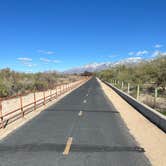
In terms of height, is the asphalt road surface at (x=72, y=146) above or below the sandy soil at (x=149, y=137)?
above

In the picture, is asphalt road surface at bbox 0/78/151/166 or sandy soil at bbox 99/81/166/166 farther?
sandy soil at bbox 99/81/166/166

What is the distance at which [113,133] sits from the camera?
35.0ft

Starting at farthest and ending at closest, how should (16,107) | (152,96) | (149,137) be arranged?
(152,96), (16,107), (149,137)

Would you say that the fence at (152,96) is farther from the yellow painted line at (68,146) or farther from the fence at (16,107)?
the fence at (16,107)

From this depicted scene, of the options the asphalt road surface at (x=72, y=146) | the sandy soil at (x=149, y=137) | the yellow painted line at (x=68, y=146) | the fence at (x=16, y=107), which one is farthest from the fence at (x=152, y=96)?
the fence at (x=16, y=107)

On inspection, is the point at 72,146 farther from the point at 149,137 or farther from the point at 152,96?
the point at 152,96

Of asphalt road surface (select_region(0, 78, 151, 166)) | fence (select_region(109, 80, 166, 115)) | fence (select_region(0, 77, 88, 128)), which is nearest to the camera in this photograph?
asphalt road surface (select_region(0, 78, 151, 166))

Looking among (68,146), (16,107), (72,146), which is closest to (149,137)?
(72,146)

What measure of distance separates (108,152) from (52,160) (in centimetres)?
183

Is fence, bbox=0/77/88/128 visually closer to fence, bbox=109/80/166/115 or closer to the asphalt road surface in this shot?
the asphalt road surface

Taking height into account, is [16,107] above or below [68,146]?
below

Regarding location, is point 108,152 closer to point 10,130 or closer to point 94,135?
point 94,135

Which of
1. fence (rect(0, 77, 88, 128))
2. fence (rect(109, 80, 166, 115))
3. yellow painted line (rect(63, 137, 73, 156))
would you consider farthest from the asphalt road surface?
fence (rect(109, 80, 166, 115))

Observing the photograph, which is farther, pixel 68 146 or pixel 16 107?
pixel 16 107
